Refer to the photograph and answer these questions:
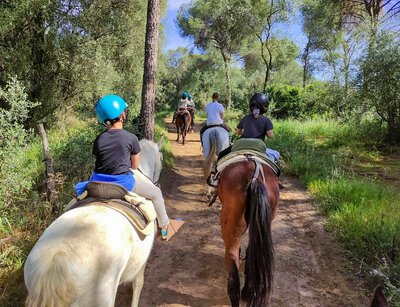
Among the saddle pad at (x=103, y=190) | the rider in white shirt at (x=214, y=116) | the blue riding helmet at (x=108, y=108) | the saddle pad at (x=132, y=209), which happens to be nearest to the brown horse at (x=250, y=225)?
the saddle pad at (x=132, y=209)

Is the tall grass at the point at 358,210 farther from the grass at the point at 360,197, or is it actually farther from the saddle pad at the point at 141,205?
the saddle pad at the point at 141,205

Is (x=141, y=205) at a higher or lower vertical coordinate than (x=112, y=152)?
lower

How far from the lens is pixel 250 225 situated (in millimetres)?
2746

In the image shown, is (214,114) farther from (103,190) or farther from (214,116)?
(103,190)

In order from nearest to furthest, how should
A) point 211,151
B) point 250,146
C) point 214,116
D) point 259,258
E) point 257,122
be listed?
1. point 259,258
2. point 250,146
3. point 257,122
4. point 211,151
5. point 214,116

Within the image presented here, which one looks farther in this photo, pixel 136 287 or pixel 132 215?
pixel 136 287

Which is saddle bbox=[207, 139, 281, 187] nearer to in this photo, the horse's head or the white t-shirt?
the horse's head

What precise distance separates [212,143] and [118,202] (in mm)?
4300

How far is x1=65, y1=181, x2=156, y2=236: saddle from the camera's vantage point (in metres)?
2.29

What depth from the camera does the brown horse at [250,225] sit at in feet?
8.82

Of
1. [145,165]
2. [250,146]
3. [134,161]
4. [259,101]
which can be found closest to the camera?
[134,161]

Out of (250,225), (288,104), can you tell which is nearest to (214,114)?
(250,225)

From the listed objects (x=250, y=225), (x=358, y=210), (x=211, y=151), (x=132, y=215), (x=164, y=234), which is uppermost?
(x=211, y=151)

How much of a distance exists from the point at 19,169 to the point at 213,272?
339cm
